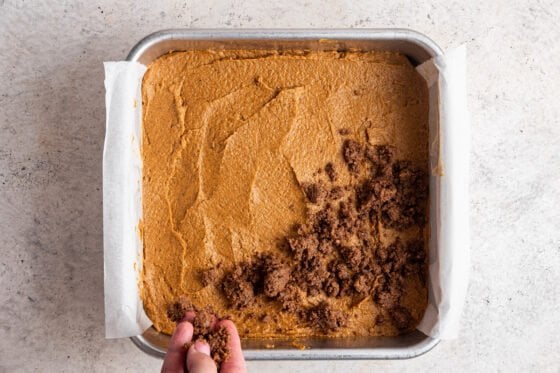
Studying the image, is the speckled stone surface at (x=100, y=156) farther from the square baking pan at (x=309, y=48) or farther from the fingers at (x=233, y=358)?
the fingers at (x=233, y=358)

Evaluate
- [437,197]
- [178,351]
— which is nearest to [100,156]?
[178,351]

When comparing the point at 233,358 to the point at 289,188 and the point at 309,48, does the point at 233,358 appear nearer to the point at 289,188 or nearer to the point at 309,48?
the point at 289,188

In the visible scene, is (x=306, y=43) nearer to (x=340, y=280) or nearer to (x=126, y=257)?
(x=340, y=280)

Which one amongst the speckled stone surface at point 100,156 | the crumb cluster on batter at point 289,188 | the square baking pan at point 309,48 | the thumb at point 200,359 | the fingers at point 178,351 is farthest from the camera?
the speckled stone surface at point 100,156

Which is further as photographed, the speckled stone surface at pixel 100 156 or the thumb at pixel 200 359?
the speckled stone surface at pixel 100 156

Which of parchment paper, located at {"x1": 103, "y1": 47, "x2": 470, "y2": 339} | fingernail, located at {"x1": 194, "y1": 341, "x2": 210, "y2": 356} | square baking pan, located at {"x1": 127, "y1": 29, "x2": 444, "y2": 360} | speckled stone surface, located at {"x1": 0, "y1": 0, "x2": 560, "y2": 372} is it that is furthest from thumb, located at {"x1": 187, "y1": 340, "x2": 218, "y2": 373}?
speckled stone surface, located at {"x1": 0, "y1": 0, "x2": 560, "y2": 372}

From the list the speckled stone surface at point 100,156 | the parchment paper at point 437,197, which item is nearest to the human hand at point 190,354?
the parchment paper at point 437,197

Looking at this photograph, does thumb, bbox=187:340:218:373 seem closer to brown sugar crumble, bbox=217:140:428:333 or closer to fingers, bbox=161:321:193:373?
fingers, bbox=161:321:193:373
